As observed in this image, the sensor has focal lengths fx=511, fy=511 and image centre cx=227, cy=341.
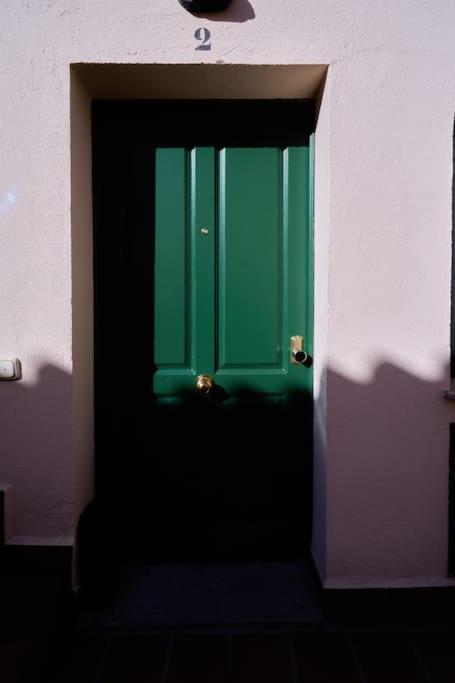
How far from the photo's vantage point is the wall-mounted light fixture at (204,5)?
2238mm

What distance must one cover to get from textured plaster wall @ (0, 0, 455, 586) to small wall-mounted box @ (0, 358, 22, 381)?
0.12 ft

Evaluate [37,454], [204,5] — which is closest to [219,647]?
[37,454]

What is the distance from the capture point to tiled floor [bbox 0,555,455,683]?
2.06m

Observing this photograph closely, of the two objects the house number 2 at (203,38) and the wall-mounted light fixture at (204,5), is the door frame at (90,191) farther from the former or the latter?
the wall-mounted light fixture at (204,5)

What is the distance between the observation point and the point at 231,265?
8.87 feet

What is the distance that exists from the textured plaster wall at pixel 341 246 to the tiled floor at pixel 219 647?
0.20 metres

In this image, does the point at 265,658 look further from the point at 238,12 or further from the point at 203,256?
the point at 238,12

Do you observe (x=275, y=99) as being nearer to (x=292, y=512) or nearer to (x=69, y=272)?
(x=69, y=272)

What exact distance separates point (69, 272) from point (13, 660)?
159 centimetres

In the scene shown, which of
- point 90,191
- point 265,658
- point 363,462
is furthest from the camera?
point 90,191

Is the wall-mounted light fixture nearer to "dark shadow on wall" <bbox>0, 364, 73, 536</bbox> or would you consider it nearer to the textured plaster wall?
the textured plaster wall

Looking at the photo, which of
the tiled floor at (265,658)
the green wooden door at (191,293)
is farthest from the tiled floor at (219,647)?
the green wooden door at (191,293)

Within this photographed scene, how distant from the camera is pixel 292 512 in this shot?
9.18ft

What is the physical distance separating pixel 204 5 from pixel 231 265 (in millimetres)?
1174
